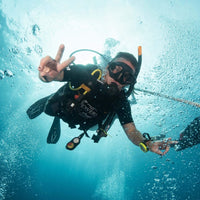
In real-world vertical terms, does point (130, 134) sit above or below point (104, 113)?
below

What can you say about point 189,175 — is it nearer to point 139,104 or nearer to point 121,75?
point 139,104

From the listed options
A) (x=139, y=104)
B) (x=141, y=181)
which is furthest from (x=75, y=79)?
(x=141, y=181)

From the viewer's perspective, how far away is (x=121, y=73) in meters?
3.22

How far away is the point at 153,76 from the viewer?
552 inches

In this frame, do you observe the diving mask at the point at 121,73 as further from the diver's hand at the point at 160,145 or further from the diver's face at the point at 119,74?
the diver's hand at the point at 160,145

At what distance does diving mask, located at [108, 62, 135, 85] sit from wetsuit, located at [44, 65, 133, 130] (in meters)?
0.30

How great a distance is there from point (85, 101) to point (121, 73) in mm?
1031

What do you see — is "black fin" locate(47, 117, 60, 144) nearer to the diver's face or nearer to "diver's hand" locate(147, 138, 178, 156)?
the diver's face

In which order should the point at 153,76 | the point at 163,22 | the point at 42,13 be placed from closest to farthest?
the point at 163,22 < the point at 42,13 < the point at 153,76

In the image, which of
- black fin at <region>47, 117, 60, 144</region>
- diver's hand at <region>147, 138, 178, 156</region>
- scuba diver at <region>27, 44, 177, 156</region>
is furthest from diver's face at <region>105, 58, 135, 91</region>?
black fin at <region>47, 117, 60, 144</region>

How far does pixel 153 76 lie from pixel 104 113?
12.2 m

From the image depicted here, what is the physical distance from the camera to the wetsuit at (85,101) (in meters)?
2.97

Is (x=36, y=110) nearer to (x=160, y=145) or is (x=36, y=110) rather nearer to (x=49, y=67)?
(x=49, y=67)

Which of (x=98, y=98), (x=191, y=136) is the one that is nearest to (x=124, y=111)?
(x=98, y=98)
